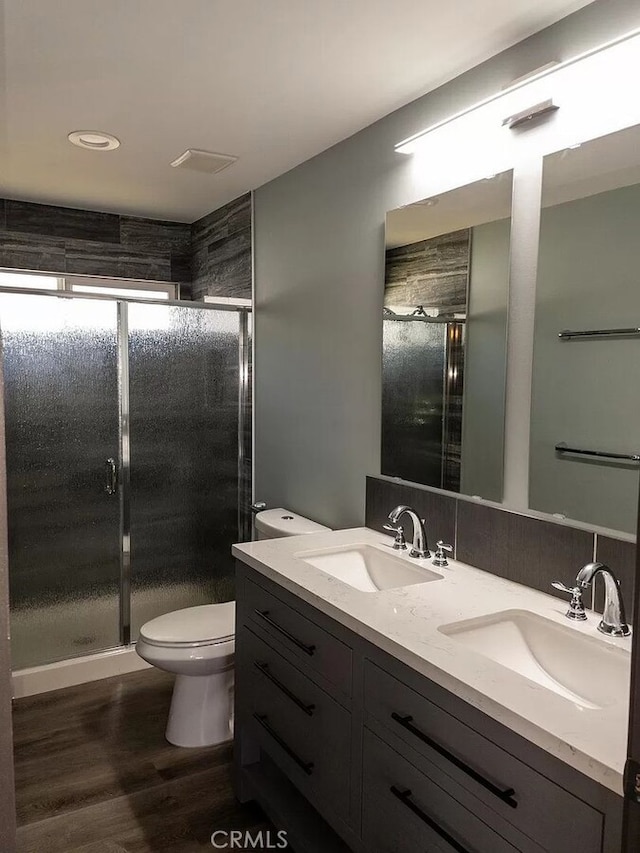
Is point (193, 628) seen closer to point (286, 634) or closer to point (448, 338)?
point (286, 634)

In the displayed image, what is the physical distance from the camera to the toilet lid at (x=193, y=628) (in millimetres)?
2535

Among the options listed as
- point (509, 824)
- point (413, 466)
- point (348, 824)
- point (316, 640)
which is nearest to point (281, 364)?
point (413, 466)

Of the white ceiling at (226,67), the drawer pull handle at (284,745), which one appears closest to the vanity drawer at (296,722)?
the drawer pull handle at (284,745)

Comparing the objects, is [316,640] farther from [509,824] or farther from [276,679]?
[509,824]

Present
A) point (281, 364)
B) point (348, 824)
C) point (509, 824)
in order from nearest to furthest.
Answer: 1. point (509, 824)
2. point (348, 824)
3. point (281, 364)

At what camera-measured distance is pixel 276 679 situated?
1975mm

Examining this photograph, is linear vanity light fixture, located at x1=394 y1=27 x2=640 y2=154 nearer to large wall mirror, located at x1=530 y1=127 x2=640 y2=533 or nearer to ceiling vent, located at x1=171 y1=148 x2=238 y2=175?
large wall mirror, located at x1=530 y1=127 x2=640 y2=533

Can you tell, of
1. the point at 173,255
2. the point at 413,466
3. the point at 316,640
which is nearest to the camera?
the point at 316,640

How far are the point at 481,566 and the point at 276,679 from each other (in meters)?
0.70

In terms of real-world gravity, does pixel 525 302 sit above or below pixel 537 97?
below

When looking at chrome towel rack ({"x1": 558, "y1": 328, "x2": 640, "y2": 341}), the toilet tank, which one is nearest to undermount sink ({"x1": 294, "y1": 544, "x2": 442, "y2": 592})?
the toilet tank

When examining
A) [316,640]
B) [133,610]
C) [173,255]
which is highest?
[173,255]

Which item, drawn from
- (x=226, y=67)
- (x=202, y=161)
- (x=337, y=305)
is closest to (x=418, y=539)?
(x=337, y=305)

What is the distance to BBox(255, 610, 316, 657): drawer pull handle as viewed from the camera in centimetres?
180
